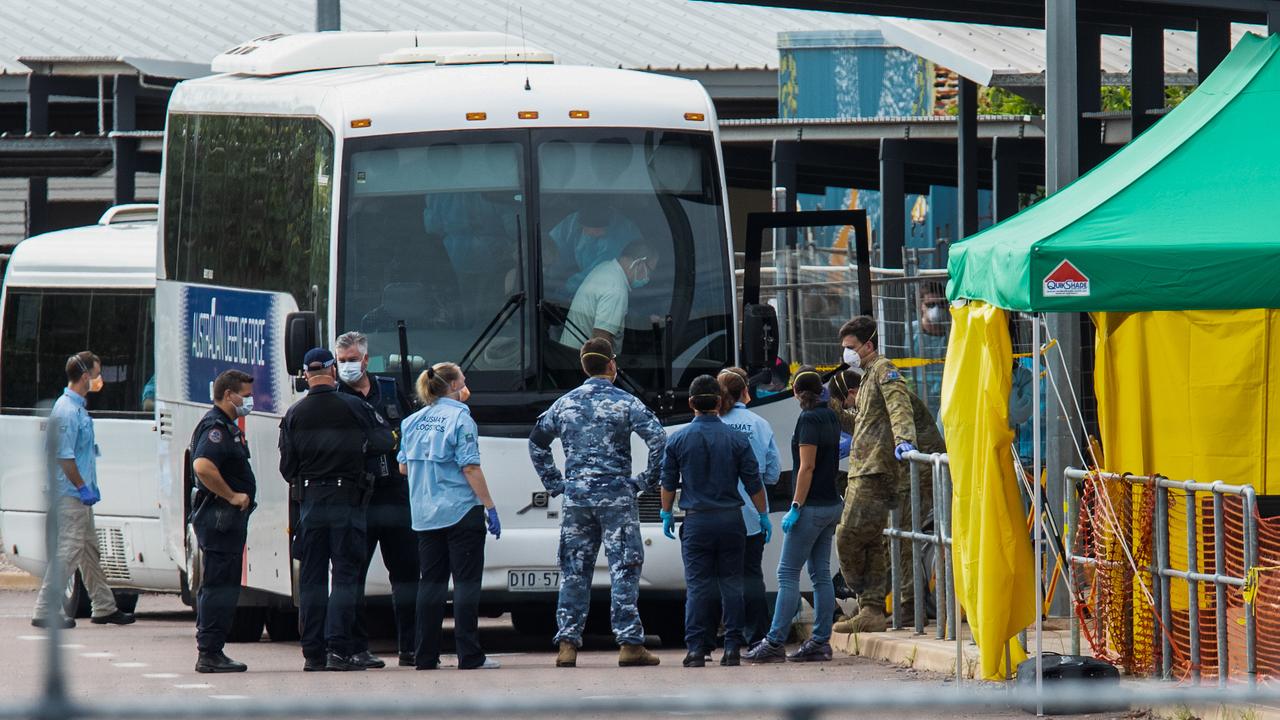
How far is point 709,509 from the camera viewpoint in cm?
1158

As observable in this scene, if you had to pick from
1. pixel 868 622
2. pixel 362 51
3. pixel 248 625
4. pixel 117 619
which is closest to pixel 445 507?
pixel 868 622

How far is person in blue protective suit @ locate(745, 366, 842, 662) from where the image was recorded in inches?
460

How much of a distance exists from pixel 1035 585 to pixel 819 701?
6.37 m

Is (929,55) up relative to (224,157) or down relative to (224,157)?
up

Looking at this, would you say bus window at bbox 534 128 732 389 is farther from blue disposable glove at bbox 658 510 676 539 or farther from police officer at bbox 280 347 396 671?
police officer at bbox 280 347 396 671

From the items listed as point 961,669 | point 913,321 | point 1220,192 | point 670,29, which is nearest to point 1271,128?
point 1220,192

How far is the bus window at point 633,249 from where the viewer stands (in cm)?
1278

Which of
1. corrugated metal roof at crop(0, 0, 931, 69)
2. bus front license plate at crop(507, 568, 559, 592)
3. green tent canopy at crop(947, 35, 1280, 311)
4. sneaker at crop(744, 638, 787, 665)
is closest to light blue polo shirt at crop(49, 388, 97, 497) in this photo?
bus front license plate at crop(507, 568, 559, 592)

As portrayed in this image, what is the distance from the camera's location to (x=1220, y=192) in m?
9.55

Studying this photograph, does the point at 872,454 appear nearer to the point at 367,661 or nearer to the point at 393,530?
the point at 393,530

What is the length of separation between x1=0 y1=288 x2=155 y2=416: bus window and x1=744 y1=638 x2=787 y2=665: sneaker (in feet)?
20.9

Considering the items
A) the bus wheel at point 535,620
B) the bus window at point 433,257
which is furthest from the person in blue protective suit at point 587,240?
the bus wheel at point 535,620

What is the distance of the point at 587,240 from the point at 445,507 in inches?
84.9

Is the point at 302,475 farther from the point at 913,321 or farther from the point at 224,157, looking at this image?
the point at 913,321
